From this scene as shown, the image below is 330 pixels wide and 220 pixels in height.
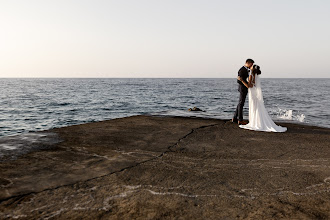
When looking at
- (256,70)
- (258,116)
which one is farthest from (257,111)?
(256,70)

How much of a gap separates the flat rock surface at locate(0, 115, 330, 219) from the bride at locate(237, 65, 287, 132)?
4.54 feet

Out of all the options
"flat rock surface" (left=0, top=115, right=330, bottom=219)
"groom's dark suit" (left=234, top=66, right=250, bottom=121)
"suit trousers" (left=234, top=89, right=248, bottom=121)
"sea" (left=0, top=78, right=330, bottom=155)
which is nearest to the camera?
"flat rock surface" (left=0, top=115, right=330, bottom=219)

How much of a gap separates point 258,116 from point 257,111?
0.71 ft

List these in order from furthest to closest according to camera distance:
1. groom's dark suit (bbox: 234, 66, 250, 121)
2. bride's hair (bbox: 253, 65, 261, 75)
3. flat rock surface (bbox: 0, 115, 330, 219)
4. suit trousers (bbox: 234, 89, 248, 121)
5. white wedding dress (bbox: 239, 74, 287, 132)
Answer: suit trousers (bbox: 234, 89, 248, 121), groom's dark suit (bbox: 234, 66, 250, 121), bride's hair (bbox: 253, 65, 261, 75), white wedding dress (bbox: 239, 74, 287, 132), flat rock surface (bbox: 0, 115, 330, 219)

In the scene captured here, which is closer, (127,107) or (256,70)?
(256,70)

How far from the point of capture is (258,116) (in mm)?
7602

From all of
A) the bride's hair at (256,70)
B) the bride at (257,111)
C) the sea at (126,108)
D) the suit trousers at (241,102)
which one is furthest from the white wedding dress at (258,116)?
the sea at (126,108)

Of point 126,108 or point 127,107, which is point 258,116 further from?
point 127,107

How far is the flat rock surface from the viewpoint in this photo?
2.66m

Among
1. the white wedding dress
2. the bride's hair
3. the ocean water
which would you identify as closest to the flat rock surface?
the white wedding dress

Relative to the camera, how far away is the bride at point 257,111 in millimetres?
7469

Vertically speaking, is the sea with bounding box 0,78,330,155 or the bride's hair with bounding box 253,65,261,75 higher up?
the bride's hair with bounding box 253,65,261,75

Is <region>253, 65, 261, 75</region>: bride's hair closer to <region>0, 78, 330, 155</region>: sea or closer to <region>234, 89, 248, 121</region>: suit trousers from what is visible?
<region>234, 89, 248, 121</region>: suit trousers

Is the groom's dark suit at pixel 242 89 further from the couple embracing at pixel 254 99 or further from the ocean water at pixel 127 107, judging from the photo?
the ocean water at pixel 127 107
